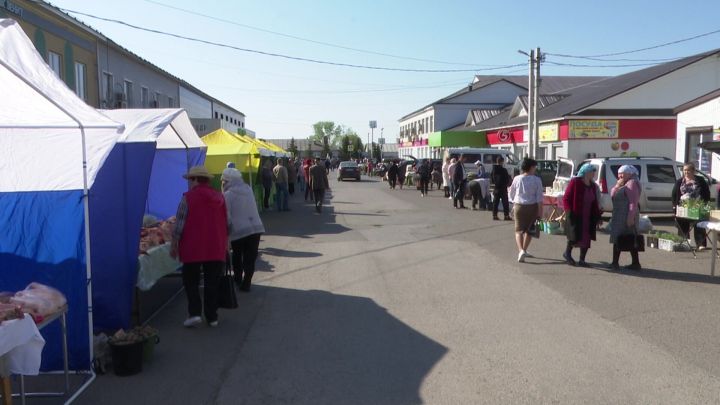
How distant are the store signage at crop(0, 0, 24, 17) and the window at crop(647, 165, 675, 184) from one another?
17.4m

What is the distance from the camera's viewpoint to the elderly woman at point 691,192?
37.4 ft

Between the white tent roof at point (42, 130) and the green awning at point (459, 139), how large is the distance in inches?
1552

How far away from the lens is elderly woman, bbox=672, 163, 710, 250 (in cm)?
1141

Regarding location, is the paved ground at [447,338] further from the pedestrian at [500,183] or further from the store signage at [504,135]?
the store signage at [504,135]

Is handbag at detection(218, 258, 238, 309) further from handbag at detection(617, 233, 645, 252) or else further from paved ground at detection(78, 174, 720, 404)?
handbag at detection(617, 233, 645, 252)

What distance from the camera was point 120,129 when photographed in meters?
5.38

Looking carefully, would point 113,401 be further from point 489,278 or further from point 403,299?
point 489,278

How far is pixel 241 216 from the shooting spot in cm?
794

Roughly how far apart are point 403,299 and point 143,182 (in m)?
3.51

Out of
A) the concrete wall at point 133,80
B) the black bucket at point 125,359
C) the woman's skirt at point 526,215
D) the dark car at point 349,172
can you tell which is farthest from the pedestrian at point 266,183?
the dark car at point 349,172

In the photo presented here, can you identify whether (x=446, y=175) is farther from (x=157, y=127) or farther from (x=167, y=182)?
(x=157, y=127)

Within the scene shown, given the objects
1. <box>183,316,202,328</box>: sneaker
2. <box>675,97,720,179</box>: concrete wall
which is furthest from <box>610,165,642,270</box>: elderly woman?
<box>675,97,720,179</box>: concrete wall

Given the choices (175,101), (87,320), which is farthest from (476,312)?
(175,101)

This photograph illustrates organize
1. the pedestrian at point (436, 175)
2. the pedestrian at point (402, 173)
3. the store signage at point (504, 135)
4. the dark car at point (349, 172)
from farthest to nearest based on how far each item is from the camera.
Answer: the dark car at point (349, 172)
the store signage at point (504, 135)
the pedestrian at point (402, 173)
the pedestrian at point (436, 175)
